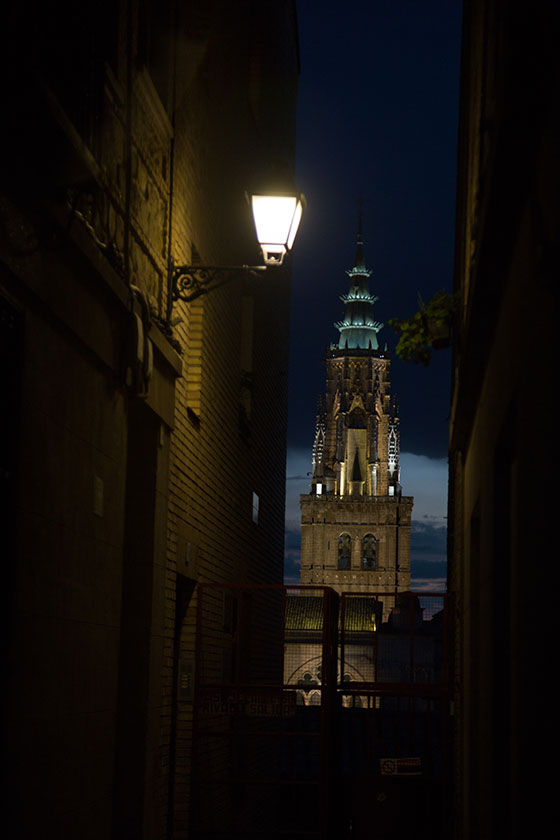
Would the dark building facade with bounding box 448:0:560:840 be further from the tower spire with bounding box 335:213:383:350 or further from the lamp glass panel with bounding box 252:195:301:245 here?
the tower spire with bounding box 335:213:383:350

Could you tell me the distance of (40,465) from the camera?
22.9ft

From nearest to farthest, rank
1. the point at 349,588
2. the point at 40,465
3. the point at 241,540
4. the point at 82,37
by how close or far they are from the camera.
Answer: the point at 40,465, the point at 82,37, the point at 241,540, the point at 349,588

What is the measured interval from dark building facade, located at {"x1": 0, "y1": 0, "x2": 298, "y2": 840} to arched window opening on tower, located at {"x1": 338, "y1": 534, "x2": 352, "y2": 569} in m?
120

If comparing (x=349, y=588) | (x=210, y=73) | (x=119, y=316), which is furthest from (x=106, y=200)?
(x=349, y=588)

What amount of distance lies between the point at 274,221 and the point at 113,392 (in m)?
2.48

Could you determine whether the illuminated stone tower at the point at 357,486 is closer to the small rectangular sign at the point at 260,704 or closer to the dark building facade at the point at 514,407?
the small rectangular sign at the point at 260,704

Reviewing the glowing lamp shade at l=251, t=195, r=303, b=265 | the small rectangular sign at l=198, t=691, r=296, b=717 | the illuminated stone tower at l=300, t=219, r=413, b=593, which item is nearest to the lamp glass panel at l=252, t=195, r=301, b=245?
the glowing lamp shade at l=251, t=195, r=303, b=265

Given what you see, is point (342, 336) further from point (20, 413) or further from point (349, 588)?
point (20, 413)

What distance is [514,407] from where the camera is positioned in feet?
20.0

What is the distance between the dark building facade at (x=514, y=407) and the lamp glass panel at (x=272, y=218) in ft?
6.16

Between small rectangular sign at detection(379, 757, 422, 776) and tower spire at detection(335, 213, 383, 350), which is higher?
→ tower spire at detection(335, 213, 383, 350)

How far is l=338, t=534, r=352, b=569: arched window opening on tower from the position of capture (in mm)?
136250

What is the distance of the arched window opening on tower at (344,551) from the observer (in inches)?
5364

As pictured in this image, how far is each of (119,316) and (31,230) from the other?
92.3 inches
